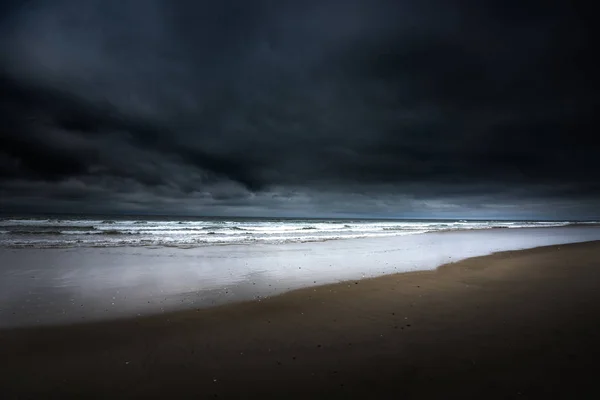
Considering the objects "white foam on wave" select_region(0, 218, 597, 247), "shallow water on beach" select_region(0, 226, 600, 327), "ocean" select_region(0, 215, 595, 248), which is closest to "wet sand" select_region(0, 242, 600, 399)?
"shallow water on beach" select_region(0, 226, 600, 327)

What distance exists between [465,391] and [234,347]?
11.9ft

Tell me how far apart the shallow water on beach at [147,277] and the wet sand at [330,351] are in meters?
1.01

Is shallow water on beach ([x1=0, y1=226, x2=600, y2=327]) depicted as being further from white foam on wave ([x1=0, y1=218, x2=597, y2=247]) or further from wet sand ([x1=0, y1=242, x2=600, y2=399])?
white foam on wave ([x1=0, y1=218, x2=597, y2=247])

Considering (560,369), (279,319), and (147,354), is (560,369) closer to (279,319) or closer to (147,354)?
(279,319)

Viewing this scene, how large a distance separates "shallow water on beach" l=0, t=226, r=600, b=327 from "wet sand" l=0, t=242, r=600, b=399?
1.01 metres

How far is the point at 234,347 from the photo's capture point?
550 centimetres

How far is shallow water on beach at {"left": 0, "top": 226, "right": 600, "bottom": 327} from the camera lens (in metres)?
7.76

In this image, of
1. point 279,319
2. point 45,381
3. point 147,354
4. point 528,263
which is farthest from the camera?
point 528,263

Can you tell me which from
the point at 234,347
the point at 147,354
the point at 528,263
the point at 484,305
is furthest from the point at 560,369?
the point at 528,263

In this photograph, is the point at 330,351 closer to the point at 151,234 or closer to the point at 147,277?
the point at 147,277

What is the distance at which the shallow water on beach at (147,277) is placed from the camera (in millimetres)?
7758

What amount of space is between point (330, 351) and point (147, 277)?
8.60 m

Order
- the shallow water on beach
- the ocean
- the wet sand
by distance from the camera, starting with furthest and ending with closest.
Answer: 1. the ocean
2. the shallow water on beach
3. the wet sand

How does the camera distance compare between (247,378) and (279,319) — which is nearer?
(247,378)
